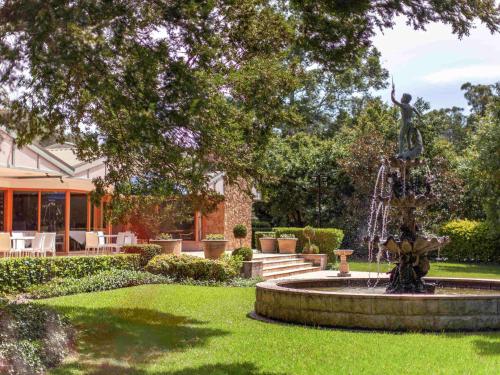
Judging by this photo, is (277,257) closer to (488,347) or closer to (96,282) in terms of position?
(96,282)

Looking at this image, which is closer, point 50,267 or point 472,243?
point 50,267

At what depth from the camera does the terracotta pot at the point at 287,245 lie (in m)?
26.0

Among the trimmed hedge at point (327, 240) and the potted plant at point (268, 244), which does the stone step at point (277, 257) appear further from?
the potted plant at point (268, 244)

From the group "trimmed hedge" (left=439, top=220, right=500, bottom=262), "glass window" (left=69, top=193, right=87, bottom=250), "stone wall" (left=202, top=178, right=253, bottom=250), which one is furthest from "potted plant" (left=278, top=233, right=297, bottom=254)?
"glass window" (left=69, top=193, right=87, bottom=250)

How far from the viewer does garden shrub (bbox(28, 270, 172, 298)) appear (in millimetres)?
14789

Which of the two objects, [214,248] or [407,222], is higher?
[407,222]

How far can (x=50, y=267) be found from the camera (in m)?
16.2

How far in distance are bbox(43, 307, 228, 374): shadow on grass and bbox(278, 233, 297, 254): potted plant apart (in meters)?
14.2

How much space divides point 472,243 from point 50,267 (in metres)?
20.0

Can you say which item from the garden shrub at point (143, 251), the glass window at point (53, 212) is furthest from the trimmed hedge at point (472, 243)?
the glass window at point (53, 212)

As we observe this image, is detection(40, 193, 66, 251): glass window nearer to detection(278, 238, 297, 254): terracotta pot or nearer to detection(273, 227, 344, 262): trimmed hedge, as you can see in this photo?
detection(278, 238, 297, 254): terracotta pot

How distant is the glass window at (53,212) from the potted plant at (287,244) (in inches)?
350

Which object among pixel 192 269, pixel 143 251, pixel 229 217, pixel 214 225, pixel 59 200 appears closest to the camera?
pixel 192 269

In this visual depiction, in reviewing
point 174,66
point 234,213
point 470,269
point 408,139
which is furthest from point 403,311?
point 234,213
